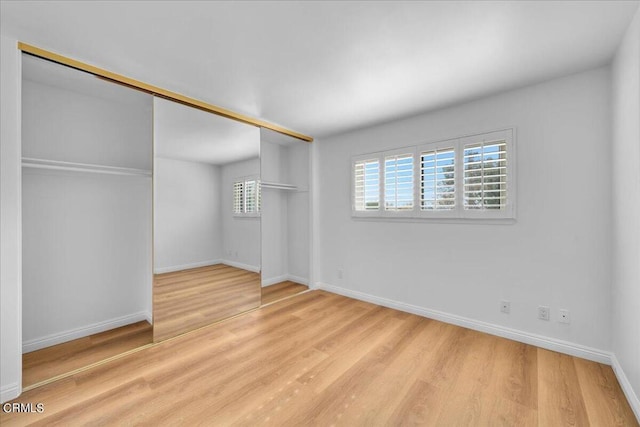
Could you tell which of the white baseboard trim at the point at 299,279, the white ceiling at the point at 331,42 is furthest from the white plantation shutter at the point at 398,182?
the white baseboard trim at the point at 299,279

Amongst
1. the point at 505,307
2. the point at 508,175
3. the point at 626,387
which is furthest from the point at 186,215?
the point at 626,387

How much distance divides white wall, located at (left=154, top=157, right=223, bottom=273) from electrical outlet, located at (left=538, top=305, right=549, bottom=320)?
130 inches

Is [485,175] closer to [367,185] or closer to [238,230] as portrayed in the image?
[367,185]

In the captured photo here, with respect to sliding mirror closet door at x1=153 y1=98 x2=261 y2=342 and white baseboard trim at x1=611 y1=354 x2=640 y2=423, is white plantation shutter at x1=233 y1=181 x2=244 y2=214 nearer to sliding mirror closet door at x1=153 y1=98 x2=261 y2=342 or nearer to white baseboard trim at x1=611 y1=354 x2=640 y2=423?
sliding mirror closet door at x1=153 y1=98 x2=261 y2=342

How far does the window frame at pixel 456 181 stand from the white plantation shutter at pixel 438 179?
0.03 meters

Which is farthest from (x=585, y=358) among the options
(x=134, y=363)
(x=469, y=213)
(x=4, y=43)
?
(x=4, y=43)

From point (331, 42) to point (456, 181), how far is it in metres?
1.96

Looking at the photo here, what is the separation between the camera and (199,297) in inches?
116

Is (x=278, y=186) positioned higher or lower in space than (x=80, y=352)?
higher

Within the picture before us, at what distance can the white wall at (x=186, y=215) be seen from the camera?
259 centimetres

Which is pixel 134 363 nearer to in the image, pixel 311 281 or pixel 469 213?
pixel 311 281

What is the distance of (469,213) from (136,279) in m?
3.70

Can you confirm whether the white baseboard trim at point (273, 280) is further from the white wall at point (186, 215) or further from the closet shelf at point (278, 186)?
the closet shelf at point (278, 186)

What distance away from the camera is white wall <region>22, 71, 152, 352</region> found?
2391 millimetres
